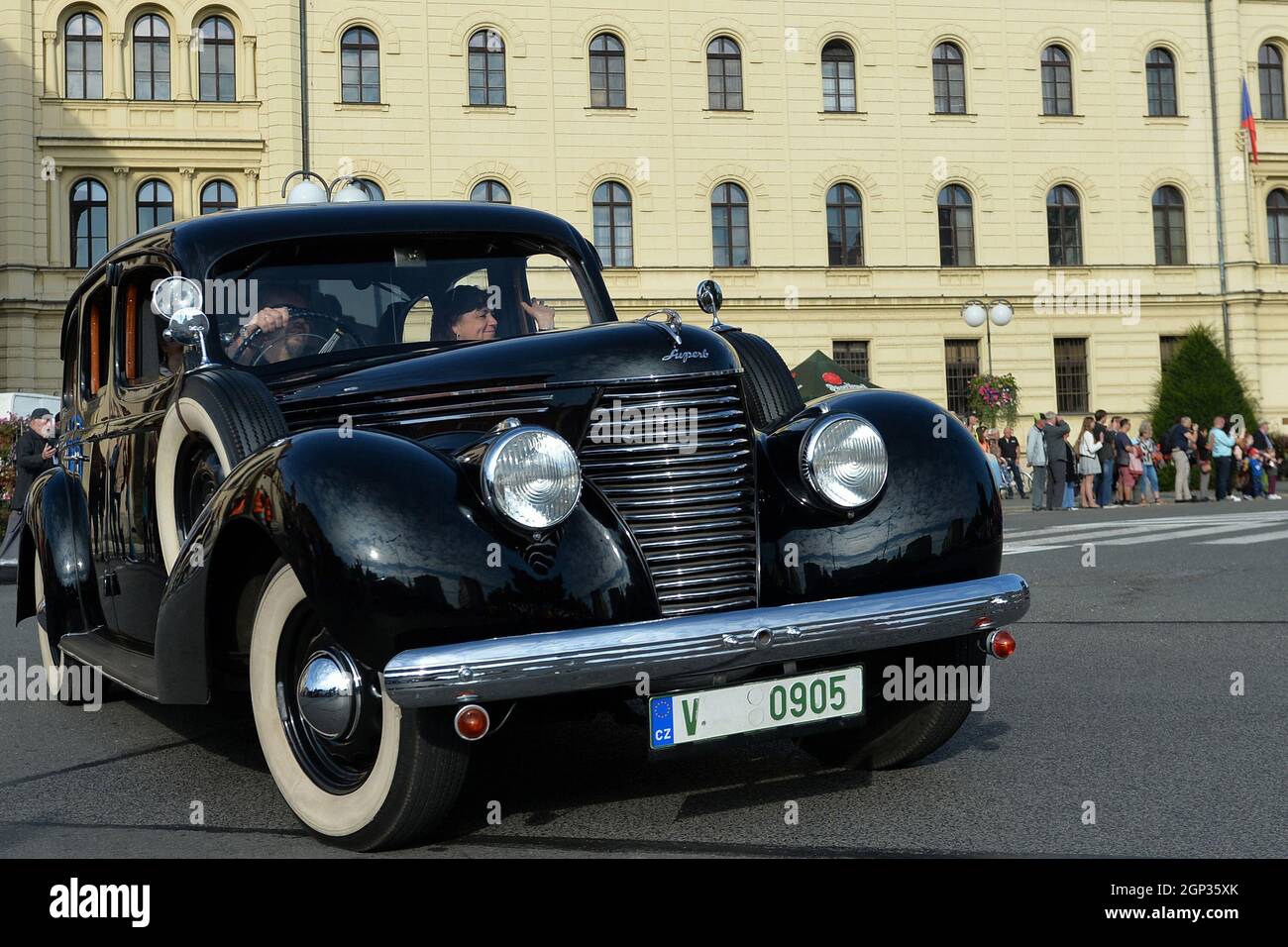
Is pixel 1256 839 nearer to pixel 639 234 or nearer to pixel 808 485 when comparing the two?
pixel 808 485

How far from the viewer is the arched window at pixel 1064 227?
37281 mm

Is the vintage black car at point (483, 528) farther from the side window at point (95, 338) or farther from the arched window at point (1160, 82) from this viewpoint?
the arched window at point (1160, 82)

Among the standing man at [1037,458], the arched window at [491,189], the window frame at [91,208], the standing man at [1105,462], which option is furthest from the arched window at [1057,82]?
the window frame at [91,208]

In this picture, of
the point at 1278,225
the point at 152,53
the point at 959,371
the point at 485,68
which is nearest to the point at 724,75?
the point at 485,68

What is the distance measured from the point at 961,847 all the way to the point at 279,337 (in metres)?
2.81

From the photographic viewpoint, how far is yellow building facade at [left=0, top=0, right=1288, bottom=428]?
32.9m

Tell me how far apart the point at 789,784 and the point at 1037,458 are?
21.3m

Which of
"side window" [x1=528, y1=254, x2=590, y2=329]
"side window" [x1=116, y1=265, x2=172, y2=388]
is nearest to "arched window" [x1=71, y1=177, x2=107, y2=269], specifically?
"side window" [x1=116, y1=265, x2=172, y2=388]

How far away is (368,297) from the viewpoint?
16.5 ft

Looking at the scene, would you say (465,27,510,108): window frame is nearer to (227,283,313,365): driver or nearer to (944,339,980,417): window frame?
(944,339,980,417): window frame

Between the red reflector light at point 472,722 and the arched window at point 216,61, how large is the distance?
108ft

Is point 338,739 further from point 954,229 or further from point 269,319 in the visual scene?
point 954,229

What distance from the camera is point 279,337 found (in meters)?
4.86
